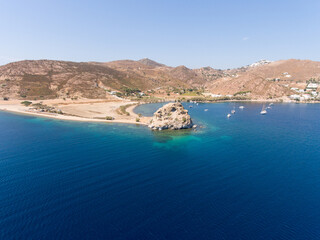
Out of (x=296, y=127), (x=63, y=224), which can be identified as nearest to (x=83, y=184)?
(x=63, y=224)

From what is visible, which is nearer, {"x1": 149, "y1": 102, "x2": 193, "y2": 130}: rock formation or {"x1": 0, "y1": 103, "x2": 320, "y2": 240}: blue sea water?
{"x1": 0, "y1": 103, "x2": 320, "y2": 240}: blue sea water

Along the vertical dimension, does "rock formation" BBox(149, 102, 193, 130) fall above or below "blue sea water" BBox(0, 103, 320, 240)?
above

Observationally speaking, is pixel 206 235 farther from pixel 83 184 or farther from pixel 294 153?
pixel 294 153

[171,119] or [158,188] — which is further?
[171,119]

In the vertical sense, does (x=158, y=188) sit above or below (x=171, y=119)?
below
